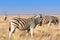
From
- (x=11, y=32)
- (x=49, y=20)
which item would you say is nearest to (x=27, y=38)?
(x=11, y=32)

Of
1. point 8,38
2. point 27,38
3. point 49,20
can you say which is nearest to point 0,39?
point 8,38

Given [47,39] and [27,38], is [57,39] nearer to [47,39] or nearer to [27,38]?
[47,39]

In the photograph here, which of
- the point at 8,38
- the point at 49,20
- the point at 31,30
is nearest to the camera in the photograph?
the point at 8,38

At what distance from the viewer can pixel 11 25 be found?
12.4m

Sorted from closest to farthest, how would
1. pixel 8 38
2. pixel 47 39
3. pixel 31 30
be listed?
pixel 47 39
pixel 8 38
pixel 31 30

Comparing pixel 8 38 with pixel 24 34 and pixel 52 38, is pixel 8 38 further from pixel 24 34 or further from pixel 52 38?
pixel 52 38

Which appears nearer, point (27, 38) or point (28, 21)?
point (27, 38)

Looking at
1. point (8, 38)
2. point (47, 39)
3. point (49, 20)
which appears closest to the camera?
point (47, 39)

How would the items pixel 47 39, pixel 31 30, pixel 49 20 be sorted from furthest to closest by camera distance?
pixel 49 20 < pixel 31 30 < pixel 47 39

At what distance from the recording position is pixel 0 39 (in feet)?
39.0

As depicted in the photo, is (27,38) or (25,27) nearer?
(27,38)

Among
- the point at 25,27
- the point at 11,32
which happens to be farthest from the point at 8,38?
the point at 25,27

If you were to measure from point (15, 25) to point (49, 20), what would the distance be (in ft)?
26.8

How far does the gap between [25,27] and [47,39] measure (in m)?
1.95
